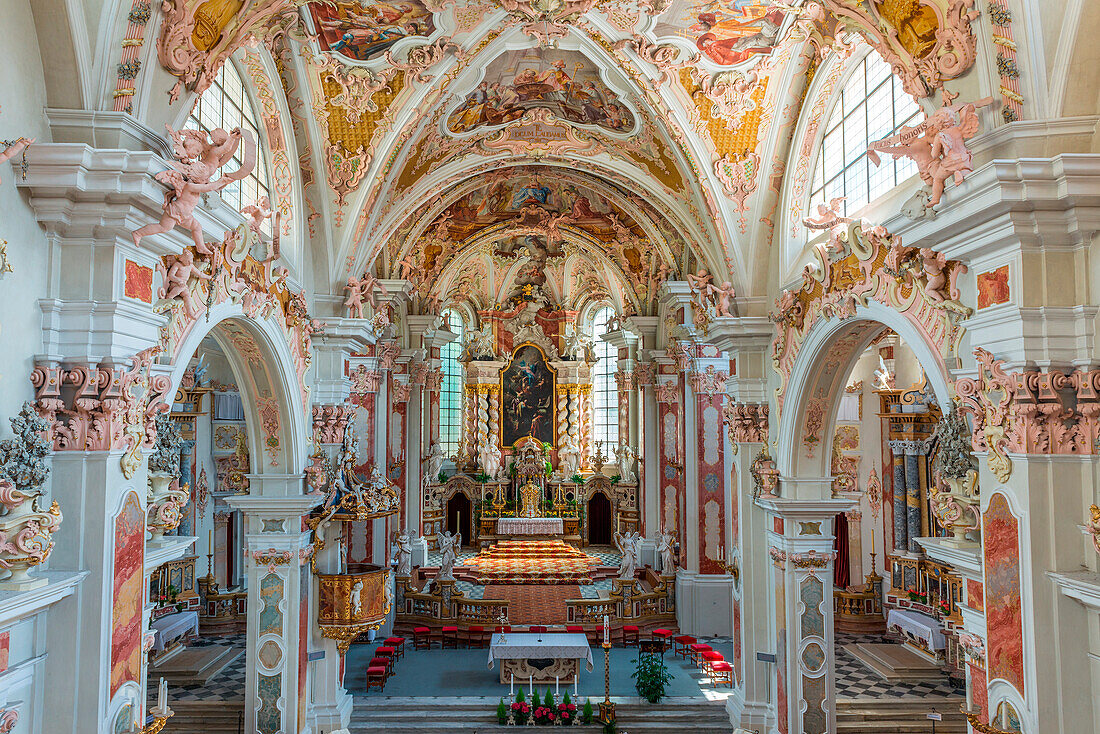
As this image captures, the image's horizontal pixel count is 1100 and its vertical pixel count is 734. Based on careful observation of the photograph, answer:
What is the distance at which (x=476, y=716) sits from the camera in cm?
1345

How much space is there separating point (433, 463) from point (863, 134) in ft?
63.2

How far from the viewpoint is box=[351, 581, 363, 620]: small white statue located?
11.7 meters

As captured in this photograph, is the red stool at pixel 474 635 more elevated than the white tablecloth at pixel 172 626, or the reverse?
the white tablecloth at pixel 172 626

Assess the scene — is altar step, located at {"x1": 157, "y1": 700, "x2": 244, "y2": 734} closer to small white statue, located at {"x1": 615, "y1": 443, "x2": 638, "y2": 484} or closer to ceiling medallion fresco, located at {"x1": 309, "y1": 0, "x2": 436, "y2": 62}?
ceiling medallion fresco, located at {"x1": 309, "y1": 0, "x2": 436, "y2": 62}

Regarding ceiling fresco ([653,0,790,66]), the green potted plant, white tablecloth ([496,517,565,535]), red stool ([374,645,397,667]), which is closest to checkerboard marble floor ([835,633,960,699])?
the green potted plant

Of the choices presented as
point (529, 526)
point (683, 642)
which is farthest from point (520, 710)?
point (529, 526)

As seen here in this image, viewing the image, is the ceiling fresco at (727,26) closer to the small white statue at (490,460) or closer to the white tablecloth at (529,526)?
the white tablecloth at (529,526)

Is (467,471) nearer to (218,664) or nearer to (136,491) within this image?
(218,664)

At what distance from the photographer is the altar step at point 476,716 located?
1298cm

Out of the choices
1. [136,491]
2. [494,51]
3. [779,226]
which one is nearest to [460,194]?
[494,51]

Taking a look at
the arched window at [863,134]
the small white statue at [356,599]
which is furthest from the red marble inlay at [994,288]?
the small white statue at [356,599]

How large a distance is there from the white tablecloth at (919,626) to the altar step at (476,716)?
4482 millimetres

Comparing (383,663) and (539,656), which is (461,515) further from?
(539,656)

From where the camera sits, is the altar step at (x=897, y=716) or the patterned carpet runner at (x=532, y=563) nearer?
the altar step at (x=897, y=716)
